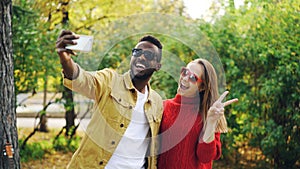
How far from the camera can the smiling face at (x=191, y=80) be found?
261cm

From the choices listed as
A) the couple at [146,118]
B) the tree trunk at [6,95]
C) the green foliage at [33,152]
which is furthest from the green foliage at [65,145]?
the couple at [146,118]

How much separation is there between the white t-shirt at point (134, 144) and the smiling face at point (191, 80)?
253 millimetres

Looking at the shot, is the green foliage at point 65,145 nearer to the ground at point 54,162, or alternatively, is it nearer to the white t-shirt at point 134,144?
the ground at point 54,162

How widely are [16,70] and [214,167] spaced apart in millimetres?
3329

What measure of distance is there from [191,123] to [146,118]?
311 mm

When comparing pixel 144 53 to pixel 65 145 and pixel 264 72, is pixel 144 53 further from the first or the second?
pixel 65 145

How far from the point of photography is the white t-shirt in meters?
2.43

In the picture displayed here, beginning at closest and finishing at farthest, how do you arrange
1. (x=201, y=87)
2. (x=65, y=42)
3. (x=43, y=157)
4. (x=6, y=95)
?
(x=65, y=42)
(x=201, y=87)
(x=6, y=95)
(x=43, y=157)

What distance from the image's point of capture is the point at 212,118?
252 cm

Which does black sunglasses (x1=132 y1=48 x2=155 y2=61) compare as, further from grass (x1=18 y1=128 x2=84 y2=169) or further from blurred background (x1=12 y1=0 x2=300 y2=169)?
grass (x1=18 y1=128 x2=84 y2=169)

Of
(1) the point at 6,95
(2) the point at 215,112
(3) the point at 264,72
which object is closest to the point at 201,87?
(2) the point at 215,112

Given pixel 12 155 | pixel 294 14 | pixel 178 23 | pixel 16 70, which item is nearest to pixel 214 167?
pixel 294 14

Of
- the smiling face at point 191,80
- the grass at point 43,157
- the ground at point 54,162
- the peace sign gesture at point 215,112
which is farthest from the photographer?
the grass at point 43,157

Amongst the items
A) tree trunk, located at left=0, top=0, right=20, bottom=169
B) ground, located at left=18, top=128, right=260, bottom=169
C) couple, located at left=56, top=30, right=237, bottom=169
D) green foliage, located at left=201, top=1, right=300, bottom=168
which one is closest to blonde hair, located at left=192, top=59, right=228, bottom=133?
couple, located at left=56, top=30, right=237, bottom=169
